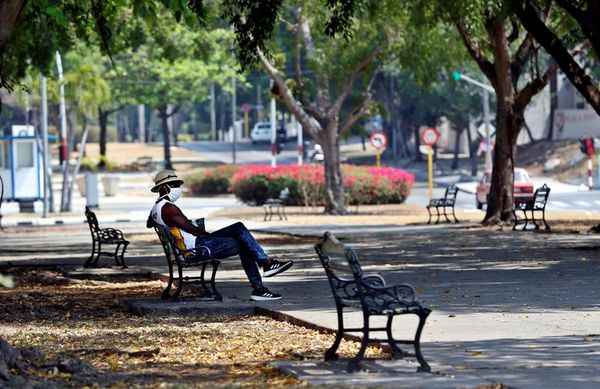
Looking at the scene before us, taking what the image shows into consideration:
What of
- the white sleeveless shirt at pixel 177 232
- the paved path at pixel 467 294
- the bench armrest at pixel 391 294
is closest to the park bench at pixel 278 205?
the paved path at pixel 467 294

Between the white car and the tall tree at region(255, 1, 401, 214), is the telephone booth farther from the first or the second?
the white car

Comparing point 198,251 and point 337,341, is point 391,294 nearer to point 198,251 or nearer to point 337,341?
point 337,341

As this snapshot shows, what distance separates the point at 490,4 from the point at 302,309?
49.9 ft

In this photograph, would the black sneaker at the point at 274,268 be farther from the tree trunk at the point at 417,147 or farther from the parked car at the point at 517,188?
the tree trunk at the point at 417,147

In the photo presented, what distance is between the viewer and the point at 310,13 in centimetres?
4356

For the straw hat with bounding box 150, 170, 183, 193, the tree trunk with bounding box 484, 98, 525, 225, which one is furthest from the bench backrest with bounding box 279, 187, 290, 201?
the straw hat with bounding box 150, 170, 183, 193

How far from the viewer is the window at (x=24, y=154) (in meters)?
53.2

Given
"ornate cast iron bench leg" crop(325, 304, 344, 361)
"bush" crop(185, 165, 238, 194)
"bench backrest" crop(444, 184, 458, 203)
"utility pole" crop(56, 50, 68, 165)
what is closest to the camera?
"ornate cast iron bench leg" crop(325, 304, 344, 361)

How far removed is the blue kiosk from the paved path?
1906cm

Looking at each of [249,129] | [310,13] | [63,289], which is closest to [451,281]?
[63,289]

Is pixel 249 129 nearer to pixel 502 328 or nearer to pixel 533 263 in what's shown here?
pixel 533 263

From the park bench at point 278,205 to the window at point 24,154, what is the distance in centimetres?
848

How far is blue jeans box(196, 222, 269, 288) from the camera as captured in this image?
1589cm

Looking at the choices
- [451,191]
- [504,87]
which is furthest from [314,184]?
[504,87]
